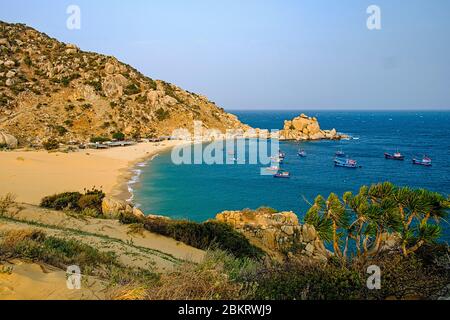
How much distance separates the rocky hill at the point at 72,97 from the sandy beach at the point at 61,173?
16531 millimetres

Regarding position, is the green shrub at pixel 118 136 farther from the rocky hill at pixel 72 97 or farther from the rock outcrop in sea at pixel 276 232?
the rock outcrop in sea at pixel 276 232

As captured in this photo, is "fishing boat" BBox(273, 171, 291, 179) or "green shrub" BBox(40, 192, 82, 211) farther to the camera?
"fishing boat" BBox(273, 171, 291, 179)

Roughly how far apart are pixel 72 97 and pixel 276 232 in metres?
68.4

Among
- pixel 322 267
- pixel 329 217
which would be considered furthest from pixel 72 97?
pixel 322 267

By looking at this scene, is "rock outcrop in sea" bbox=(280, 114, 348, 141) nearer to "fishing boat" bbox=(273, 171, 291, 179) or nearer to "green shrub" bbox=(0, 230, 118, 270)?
"fishing boat" bbox=(273, 171, 291, 179)

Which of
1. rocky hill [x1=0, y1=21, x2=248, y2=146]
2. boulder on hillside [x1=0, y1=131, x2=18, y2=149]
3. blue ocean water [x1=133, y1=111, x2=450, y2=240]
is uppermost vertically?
rocky hill [x1=0, y1=21, x2=248, y2=146]

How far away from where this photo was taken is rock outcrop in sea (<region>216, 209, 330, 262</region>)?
17203 mm

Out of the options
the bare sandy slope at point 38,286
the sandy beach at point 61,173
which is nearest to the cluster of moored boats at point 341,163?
the sandy beach at point 61,173

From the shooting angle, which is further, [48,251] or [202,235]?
[202,235]

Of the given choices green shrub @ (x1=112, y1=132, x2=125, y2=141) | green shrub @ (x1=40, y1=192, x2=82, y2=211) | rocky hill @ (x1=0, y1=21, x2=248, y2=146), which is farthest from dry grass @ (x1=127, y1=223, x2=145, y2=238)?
green shrub @ (x1=112, y1=132, x2=125, y2=141)

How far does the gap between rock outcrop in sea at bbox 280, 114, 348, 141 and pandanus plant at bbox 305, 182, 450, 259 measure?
89.8m

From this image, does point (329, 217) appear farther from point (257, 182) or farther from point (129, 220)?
point (257, 182)

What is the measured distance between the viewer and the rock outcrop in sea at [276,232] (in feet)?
56.4

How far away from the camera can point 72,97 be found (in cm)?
7425
